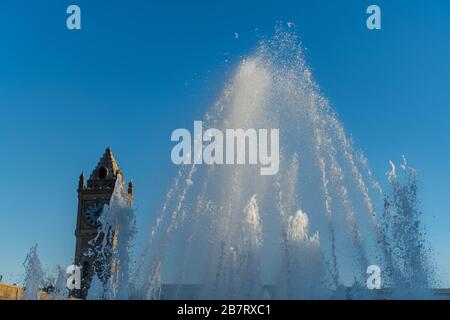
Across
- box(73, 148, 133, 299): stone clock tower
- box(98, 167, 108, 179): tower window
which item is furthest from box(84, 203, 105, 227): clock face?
box(98, 167, 108, 179): tower window

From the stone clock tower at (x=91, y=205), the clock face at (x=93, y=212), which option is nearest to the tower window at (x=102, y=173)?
the stone clock tower at (x=91, y=205)

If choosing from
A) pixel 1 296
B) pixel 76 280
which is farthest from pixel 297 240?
pixel 76 280

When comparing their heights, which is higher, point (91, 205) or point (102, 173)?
point (102, 173)

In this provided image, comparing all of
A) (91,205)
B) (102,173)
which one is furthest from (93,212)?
(102,173)

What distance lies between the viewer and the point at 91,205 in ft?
238

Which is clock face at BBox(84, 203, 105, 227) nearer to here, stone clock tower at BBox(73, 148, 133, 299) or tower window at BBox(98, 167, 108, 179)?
stone clock tower at BBox(73, 148, 133, 299)

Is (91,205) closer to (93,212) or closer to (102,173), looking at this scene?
(93,212)

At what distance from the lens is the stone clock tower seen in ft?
231

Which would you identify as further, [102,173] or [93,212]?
[102,173]

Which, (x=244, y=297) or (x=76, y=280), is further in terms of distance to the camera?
(x=76, y=280)

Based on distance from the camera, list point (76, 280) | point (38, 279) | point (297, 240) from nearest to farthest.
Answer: point (297, 240) < point (38, 279) < point (76, 280)
